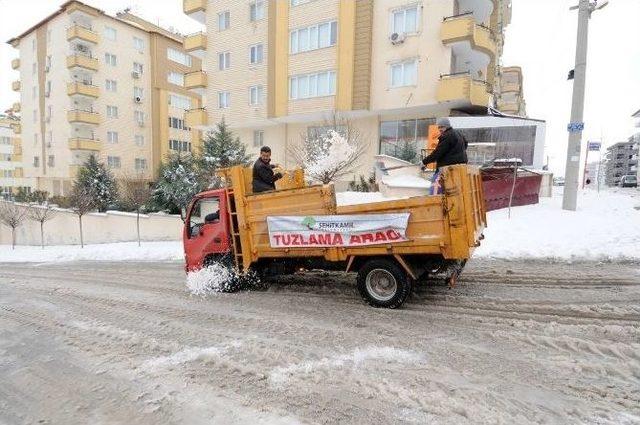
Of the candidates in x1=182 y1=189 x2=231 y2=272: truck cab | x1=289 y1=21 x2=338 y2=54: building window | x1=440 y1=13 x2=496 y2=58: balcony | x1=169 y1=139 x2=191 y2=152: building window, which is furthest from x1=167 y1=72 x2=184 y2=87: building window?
x1=182 y1=189 x2=231 y2=272: truck cab

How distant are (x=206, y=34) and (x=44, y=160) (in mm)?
27083

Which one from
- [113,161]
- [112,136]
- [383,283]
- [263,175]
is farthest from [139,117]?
[383,283]

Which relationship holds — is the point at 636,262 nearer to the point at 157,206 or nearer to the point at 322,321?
the point at 322,321

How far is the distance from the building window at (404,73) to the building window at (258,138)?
1035 cm

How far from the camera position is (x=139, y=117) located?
43.9 meters

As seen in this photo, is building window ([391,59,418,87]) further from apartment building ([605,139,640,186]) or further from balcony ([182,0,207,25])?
apartment building ([605,139,640,186])

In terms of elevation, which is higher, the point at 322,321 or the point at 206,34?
the point at 206,34

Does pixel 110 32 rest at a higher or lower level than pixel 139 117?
higher

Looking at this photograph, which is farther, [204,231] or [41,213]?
[41,213]

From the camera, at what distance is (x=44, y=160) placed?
43.3 metres

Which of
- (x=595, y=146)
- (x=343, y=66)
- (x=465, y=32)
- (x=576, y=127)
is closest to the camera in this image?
(x=576, y=127)

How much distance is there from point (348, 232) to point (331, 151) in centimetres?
1433

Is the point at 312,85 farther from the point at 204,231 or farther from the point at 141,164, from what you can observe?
the point at 141,164

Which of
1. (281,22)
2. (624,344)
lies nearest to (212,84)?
(281,22)
